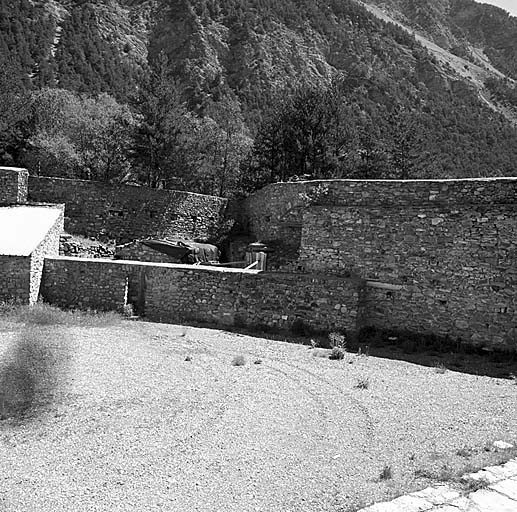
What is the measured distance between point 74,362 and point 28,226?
24.7 feet

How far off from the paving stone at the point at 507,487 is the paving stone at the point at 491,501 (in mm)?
74

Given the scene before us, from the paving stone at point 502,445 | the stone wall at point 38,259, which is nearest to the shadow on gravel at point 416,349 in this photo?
the paving stone at point 502,445

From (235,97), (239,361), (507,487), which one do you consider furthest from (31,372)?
(235,97)

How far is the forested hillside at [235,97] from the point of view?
28422 millimetres

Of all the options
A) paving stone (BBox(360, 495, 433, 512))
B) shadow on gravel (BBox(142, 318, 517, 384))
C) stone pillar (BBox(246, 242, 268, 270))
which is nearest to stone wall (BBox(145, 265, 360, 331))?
shadow on gravel (BBox(142, 318, 517, 384))

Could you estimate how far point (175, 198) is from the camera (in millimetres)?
24078

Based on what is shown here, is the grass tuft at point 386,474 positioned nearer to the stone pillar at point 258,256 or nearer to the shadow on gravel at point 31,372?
the shadow on gravel at point 31,372

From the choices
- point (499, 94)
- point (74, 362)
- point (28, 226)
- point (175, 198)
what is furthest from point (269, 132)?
point (499, 94)

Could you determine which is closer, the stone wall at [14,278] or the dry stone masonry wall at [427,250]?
the dry stone masonry wall at [427,250]

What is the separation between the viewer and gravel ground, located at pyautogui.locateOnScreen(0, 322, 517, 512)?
614 centimetres

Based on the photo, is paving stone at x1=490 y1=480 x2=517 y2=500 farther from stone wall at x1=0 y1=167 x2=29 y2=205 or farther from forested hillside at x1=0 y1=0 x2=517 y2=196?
forested hillside at x1=0 y1=0 x2=517 y2=196

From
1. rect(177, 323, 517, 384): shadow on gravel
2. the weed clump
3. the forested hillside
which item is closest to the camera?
rect(177, 323, 517, 384): shadow on gravel

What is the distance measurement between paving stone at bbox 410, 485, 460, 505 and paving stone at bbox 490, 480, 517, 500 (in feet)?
1.38

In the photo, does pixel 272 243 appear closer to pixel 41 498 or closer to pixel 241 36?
pixel 41 498
